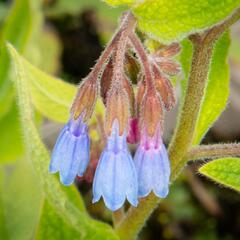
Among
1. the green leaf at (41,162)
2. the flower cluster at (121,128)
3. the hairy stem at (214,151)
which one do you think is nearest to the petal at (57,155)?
the flower cluster at (121,128)

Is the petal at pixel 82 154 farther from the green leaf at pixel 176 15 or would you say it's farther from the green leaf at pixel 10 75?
the green leaf at pixel 10 75

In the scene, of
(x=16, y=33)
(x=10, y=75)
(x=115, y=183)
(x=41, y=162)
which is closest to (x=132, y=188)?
(x=115, y=183)

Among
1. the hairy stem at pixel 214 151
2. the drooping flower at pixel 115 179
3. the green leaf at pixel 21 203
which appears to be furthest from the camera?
the green leaf at pixel 21 203

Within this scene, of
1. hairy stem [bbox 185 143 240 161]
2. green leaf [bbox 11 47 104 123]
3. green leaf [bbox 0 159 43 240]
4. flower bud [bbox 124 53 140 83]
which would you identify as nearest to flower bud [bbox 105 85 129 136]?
flower bud [bbox 124 53 140 83]

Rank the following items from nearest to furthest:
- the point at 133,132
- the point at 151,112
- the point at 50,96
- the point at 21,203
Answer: the point at 151,112 → the point at 133,132 → the point at 50,96 → the point at 21,203

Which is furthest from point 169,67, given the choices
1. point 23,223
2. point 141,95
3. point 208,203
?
point 208,203

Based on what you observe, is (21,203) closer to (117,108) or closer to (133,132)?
(133,132)
